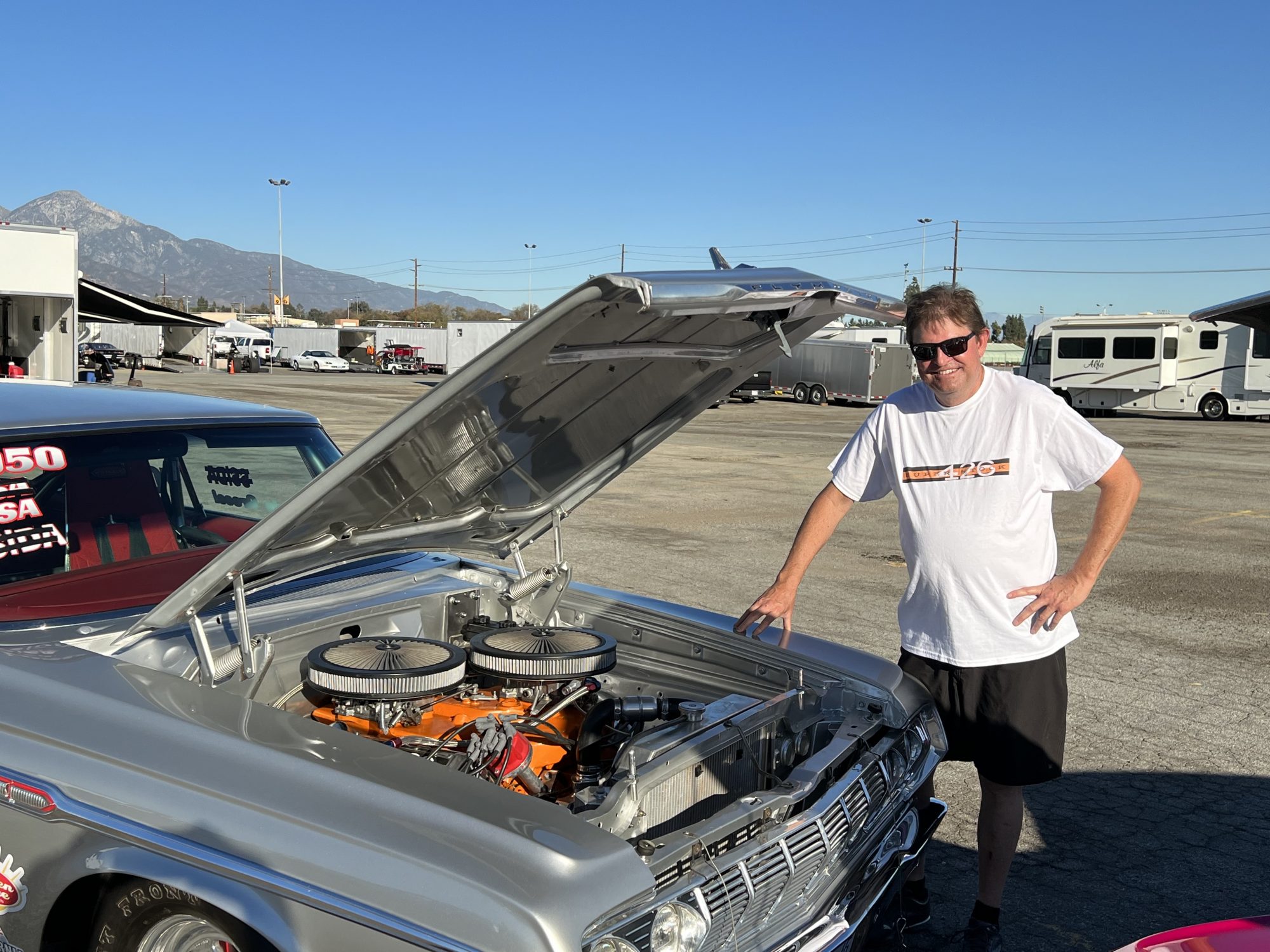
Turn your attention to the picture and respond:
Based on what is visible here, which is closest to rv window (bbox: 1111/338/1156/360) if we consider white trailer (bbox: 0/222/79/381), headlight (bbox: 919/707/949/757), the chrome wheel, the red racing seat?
white trailer (bbox: 0/222/79/381)

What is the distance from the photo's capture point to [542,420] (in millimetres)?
3400

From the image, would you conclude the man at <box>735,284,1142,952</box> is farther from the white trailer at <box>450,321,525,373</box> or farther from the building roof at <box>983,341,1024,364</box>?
the building roof at <box>983,341,1024,364</box>

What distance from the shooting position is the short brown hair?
3258mm

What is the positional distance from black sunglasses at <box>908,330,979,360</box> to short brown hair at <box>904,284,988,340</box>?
0.10 feet

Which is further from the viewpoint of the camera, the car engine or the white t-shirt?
the white t-shirt

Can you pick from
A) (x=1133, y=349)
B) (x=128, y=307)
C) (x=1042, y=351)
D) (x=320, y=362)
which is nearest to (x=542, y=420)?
(x=128, y=307)

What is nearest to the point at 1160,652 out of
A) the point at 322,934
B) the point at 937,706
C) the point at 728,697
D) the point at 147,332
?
the point at 937,706

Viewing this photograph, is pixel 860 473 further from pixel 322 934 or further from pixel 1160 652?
pixel 1160 652

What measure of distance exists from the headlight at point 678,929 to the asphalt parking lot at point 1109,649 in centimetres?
151

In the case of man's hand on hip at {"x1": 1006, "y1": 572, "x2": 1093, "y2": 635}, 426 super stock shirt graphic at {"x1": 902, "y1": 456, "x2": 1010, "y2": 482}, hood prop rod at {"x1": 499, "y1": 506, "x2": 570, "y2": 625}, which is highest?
426 super stock shirt graphic at {"x1": 902, "y1": 456, "x2": 1010, "y2": 482}

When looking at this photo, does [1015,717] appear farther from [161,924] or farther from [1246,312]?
[161,924]

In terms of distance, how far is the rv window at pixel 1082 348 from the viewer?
102 feet

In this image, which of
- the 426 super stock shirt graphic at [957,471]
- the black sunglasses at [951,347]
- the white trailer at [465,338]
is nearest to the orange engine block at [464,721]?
the 426 super stock shirt graphic at [957,471]

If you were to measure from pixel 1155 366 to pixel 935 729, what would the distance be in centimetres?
3017
